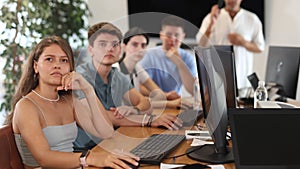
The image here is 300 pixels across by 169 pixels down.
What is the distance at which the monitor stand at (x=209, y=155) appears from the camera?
4.90 ft

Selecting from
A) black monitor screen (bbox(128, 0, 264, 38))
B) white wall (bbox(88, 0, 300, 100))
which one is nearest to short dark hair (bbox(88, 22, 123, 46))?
white wall (bbox(88, 0, 300, 100))

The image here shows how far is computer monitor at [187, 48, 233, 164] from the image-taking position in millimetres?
1464

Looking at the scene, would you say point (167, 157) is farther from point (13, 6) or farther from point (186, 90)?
point (13, 6)

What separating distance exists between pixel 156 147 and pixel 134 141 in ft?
0.53

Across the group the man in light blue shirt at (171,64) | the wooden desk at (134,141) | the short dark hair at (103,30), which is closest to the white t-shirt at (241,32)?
the man in light blue shirt at (171,64)

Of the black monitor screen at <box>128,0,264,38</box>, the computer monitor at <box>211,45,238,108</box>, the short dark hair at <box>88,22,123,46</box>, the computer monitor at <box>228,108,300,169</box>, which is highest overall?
the black monitor screen at <box>128,0,264,38</box>

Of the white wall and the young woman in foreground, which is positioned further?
the white wall

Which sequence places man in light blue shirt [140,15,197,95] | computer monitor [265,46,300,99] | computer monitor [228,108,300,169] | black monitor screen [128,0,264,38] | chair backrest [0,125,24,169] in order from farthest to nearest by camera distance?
black monitor screen [128,0,264,38], man in light blue shirt [140,15,197,95], computer monitor [265,46,300,99], chair backrest [0,125,24,169], computer monitor [228,108,300,169]

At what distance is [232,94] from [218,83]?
0.83 ft

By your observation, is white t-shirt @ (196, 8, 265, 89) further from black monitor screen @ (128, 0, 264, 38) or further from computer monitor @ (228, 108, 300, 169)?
computer monitor @ (228, 108, 300, 169)

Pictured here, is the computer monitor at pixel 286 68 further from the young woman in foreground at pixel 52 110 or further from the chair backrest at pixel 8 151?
the chair backrest at pixel 8 151

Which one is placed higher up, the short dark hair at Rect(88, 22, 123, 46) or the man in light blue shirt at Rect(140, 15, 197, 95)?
the short dark hair at Rect(88, 22, 123, 46)

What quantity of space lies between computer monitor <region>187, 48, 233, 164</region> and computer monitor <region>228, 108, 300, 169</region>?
262mm

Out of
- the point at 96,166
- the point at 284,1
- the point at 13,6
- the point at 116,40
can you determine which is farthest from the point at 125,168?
the point at 284,1
